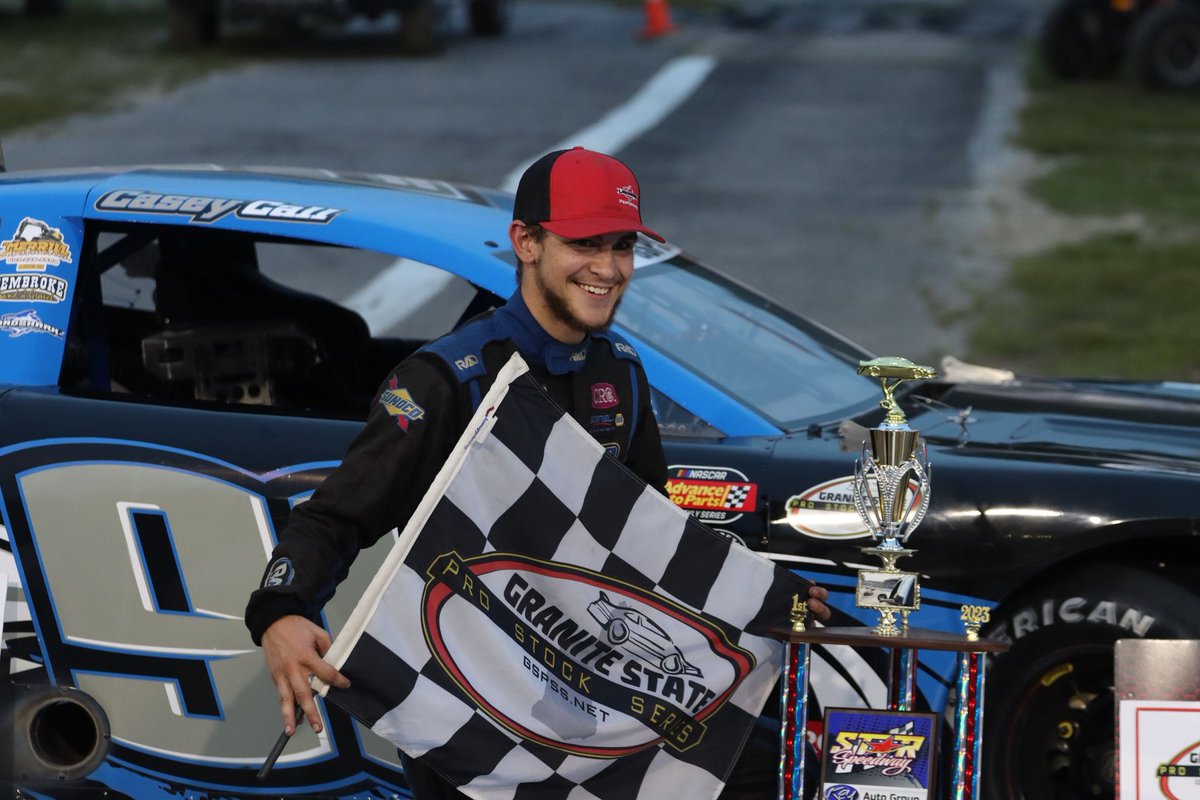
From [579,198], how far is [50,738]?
198cm

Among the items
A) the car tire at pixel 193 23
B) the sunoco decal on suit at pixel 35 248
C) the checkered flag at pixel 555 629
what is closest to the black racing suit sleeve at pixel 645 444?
the checkered flag at pixel 555 629

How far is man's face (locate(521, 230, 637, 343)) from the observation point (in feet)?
9.62

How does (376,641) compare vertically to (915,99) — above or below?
below

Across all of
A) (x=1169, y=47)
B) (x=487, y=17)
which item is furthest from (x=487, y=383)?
(x=487, y=17)

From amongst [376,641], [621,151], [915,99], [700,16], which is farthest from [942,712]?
[700,16]

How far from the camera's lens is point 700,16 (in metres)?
24.2

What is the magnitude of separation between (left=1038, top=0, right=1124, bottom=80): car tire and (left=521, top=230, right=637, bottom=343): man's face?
16.4 meters

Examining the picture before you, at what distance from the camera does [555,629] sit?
3.02 m

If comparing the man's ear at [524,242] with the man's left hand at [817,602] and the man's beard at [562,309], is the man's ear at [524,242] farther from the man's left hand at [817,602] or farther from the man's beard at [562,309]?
the man's left hand at [817,602]

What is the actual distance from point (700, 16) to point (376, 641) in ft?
72.8

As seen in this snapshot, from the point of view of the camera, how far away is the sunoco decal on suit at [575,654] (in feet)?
9.59

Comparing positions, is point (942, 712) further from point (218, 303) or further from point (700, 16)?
point (700, 16)

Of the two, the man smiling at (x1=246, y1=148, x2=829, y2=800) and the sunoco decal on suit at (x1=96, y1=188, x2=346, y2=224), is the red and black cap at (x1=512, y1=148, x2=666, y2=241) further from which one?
the sunoco decal on suit at (x1=96, y1=188, x2=346, y2=224)

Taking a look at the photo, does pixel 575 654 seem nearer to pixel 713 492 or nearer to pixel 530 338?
pixel 530 338
